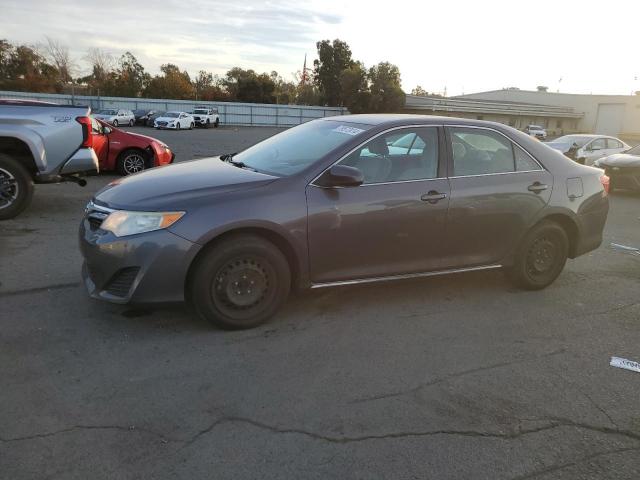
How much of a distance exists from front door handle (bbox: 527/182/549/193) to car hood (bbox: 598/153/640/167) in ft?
32.5

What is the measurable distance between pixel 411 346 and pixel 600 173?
3149 millimetres

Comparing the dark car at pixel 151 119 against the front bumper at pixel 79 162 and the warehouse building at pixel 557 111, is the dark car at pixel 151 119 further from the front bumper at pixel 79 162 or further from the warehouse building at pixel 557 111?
the front bumper at pixel 79 162

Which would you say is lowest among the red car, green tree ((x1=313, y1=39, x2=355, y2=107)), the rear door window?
the red car

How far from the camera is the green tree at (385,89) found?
65.6m

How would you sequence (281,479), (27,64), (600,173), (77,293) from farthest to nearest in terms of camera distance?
(27,64)
(600,173)
(77,293)
(281,479)

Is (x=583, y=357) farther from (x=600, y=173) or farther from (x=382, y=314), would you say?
(x=600, y=173)

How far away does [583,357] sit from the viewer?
4.08 meters

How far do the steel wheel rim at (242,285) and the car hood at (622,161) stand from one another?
12.4 m

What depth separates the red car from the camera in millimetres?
11562

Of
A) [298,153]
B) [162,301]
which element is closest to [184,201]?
[162,301]

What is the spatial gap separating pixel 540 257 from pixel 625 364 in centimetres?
156

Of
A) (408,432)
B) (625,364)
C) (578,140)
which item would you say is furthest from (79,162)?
(578,140)

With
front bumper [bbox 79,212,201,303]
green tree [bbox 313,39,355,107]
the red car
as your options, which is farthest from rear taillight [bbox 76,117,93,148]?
green tree [bbox 313,39,355,107]

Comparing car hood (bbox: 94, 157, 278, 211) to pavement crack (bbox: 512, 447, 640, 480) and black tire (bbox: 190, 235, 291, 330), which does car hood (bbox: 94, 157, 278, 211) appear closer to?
black tire (bbox: 190, 235, 291, 330)
